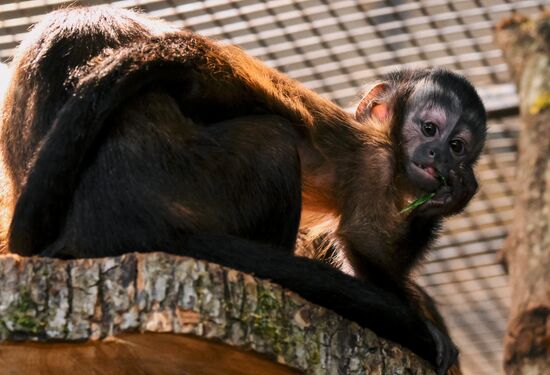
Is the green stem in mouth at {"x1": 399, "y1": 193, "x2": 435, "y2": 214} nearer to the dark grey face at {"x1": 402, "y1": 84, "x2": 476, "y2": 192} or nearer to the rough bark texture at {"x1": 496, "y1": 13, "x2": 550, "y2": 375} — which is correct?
the dark grey face at {"x1": 402, "y1": 84, "x2": 476, "y2": 192}

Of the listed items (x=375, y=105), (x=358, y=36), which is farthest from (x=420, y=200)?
(x=358, y=36)

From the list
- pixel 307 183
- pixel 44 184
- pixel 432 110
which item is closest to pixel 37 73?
pixel 44 184

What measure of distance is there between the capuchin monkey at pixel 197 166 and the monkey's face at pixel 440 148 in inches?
0.4

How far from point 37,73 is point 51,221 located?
47cm

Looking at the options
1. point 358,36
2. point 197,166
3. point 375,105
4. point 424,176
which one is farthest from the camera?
point 358,36

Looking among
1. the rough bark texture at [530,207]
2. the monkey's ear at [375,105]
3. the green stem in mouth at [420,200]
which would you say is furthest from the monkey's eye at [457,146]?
the rough bark texture at [530,207]

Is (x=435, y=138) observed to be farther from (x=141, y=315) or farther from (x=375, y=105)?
(x=141, y=315)

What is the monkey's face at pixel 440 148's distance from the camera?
3.56 m

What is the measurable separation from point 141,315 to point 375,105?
62.2 inches

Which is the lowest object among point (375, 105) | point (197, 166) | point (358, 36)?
point (197, 166)

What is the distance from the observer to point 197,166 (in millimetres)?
3018

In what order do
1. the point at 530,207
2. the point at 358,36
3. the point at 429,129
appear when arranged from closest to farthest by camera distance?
the point at 429,129
the point at 530,207
the point at 358,36

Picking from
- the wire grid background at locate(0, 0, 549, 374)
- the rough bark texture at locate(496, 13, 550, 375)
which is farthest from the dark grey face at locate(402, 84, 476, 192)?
the wire grid background at locate(0, 0, 549, 374)

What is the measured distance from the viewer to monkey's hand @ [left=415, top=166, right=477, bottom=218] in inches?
141
